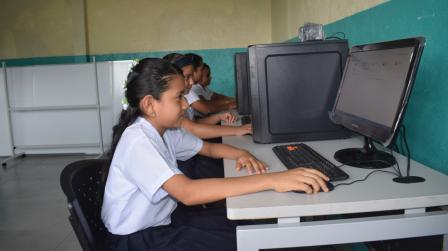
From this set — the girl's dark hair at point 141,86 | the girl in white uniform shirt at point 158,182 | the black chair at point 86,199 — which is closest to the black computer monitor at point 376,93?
the girl in white uniform shirt at point 158,182

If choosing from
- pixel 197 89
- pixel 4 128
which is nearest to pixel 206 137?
pixel 197 89

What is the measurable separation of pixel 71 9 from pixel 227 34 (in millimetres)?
2114

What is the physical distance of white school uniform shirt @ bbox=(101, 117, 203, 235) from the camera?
42.4 inches

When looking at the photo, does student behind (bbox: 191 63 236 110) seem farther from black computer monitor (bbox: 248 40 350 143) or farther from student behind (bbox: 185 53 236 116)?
black computer monitor (bbox: 248 40 350 143)

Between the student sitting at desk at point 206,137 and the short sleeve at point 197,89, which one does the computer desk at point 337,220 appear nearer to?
the student sitting at desk at point 206,137

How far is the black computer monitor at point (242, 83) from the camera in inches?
88.3

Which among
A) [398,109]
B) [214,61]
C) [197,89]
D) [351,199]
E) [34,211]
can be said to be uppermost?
[214,61]

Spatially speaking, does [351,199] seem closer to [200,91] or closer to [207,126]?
[207,126]

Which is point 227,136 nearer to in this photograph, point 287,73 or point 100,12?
point 287,73

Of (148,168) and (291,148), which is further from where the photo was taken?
(291,148)

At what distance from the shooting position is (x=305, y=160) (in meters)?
1.21

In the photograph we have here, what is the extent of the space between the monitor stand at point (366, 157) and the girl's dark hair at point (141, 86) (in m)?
0.60

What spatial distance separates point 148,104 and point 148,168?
26 cm

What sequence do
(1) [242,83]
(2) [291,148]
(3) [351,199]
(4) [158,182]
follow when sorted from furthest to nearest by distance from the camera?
(1) [242,83] → (2) [291,148] → (4) [158,182] → (3) [351,199]
